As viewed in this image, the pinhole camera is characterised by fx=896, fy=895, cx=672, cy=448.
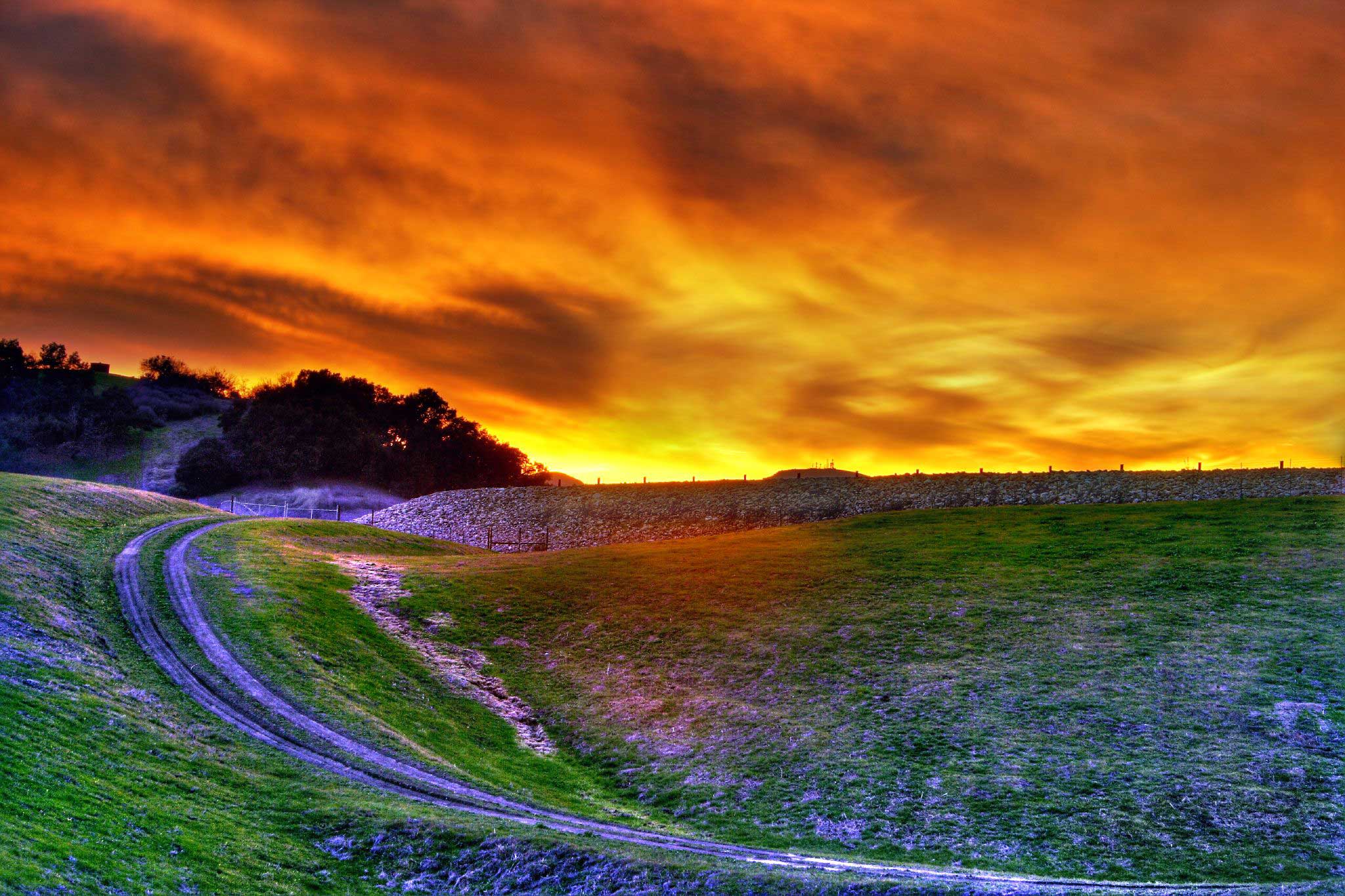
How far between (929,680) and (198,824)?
32316 mm

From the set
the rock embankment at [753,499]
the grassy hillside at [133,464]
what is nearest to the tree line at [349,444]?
the grassy hillside at [133,464]

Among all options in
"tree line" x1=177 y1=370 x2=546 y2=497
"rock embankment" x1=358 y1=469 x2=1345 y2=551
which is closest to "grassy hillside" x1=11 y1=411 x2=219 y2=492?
"tree line" x1=177 y1=370 x2=546 y2=497

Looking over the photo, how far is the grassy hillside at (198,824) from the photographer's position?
22484 mm

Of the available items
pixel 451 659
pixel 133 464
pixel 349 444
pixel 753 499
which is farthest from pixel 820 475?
pixel 133 464

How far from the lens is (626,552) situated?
3041 inches

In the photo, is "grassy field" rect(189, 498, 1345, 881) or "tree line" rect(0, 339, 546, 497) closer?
"grassy field" rect(189, 498, 1345, 881)

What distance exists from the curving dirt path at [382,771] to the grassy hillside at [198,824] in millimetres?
1467

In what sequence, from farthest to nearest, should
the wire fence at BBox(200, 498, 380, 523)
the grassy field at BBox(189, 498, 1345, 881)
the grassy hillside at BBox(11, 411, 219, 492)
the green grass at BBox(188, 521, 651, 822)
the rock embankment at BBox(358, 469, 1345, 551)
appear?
the grassy hillside at BBox(11, 411, 219, 492), the wire fence at BBox(200, 498, 380, 523), the rock embankment at BBox(358, 469, 1345, 551), the green grass at BBox(188, 521, 651, 822), the grassy field at BBox(189, 498, 1345, 881)

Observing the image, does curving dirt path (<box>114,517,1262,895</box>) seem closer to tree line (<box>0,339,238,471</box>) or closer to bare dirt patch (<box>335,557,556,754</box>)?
bare dirt patch (<box>335,557,556,754</box>)

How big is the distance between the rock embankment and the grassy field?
24.8ft

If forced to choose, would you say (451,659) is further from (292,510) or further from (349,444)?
(349,444)

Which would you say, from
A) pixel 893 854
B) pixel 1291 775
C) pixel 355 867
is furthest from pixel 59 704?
pixel 1291 775

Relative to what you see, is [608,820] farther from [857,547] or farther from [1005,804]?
[857,547]

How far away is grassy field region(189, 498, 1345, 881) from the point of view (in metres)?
32.1
